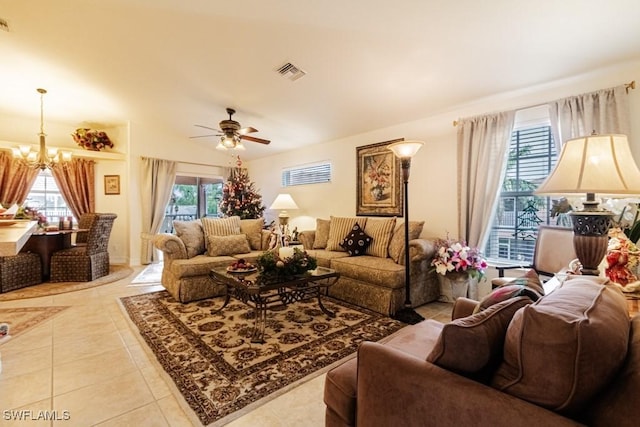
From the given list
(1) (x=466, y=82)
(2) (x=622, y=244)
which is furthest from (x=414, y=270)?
(1) (x=466, y=82)

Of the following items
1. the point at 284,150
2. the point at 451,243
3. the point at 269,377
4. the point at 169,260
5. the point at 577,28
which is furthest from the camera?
the point at 284,150

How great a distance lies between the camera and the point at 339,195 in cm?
501

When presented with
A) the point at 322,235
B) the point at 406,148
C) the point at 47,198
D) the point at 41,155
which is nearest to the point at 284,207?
the point at 322,235

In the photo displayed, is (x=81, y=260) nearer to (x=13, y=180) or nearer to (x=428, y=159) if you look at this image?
(x=13, y=180)

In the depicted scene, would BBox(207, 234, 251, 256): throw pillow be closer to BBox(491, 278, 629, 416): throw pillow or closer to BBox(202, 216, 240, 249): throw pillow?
BBox(202, 216, 240, 249): throw pillow

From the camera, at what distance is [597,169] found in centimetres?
138

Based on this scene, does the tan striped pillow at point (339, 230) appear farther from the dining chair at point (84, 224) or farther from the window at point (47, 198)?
the window at point (47, 198)

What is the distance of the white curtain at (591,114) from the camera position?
2.43 metres

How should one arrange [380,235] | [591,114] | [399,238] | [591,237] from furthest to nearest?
1. [380,235]
2. [399,238]
3. [591,114]
4. [591,237]

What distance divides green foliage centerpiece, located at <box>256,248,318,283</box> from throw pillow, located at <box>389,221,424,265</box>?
47.5 inches

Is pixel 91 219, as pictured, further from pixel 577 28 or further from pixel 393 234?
pixel 577 28

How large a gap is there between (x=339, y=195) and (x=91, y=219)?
4.17 metres

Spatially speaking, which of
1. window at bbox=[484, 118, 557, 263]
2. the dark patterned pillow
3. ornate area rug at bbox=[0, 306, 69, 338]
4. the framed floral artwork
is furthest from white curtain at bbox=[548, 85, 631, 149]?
ornate area rug at bbox=[0, 306, 69, 338]

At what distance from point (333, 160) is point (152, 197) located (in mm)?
3870
